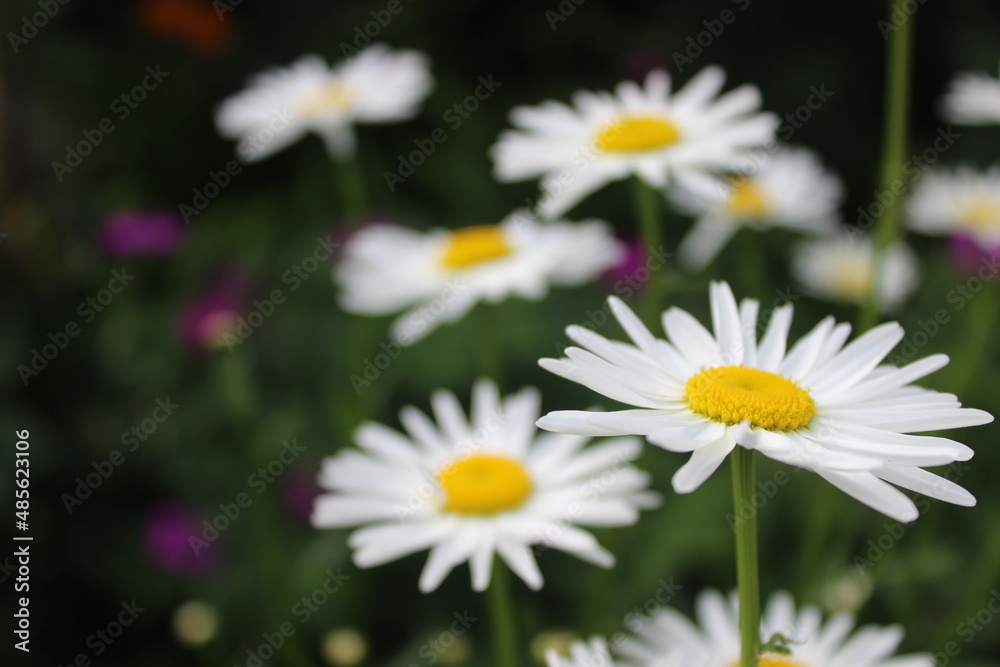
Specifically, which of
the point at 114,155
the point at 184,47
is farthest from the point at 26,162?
the point at 184,47

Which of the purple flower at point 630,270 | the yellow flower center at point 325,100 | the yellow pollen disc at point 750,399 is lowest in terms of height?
the yellow pollen disc at point 750,399

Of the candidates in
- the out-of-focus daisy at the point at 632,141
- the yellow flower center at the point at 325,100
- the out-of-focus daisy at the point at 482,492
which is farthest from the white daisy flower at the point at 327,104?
the out-of-focus daisy at the point at 482,492

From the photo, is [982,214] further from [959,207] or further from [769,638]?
[769,638]

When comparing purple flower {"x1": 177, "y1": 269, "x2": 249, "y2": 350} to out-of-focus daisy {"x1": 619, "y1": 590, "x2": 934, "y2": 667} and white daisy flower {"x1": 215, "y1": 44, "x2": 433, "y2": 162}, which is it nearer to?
white daisy flower {"x1": 215, "y1": 44, "x2": 433, "y2": 162}

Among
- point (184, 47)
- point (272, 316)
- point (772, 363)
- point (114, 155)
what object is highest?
point (184, 47)

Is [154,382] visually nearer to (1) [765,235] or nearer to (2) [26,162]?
(2) [26,162]

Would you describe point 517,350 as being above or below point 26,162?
below

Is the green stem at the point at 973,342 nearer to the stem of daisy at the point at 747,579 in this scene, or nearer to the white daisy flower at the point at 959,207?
the white daisy flower at the point at 959,207
